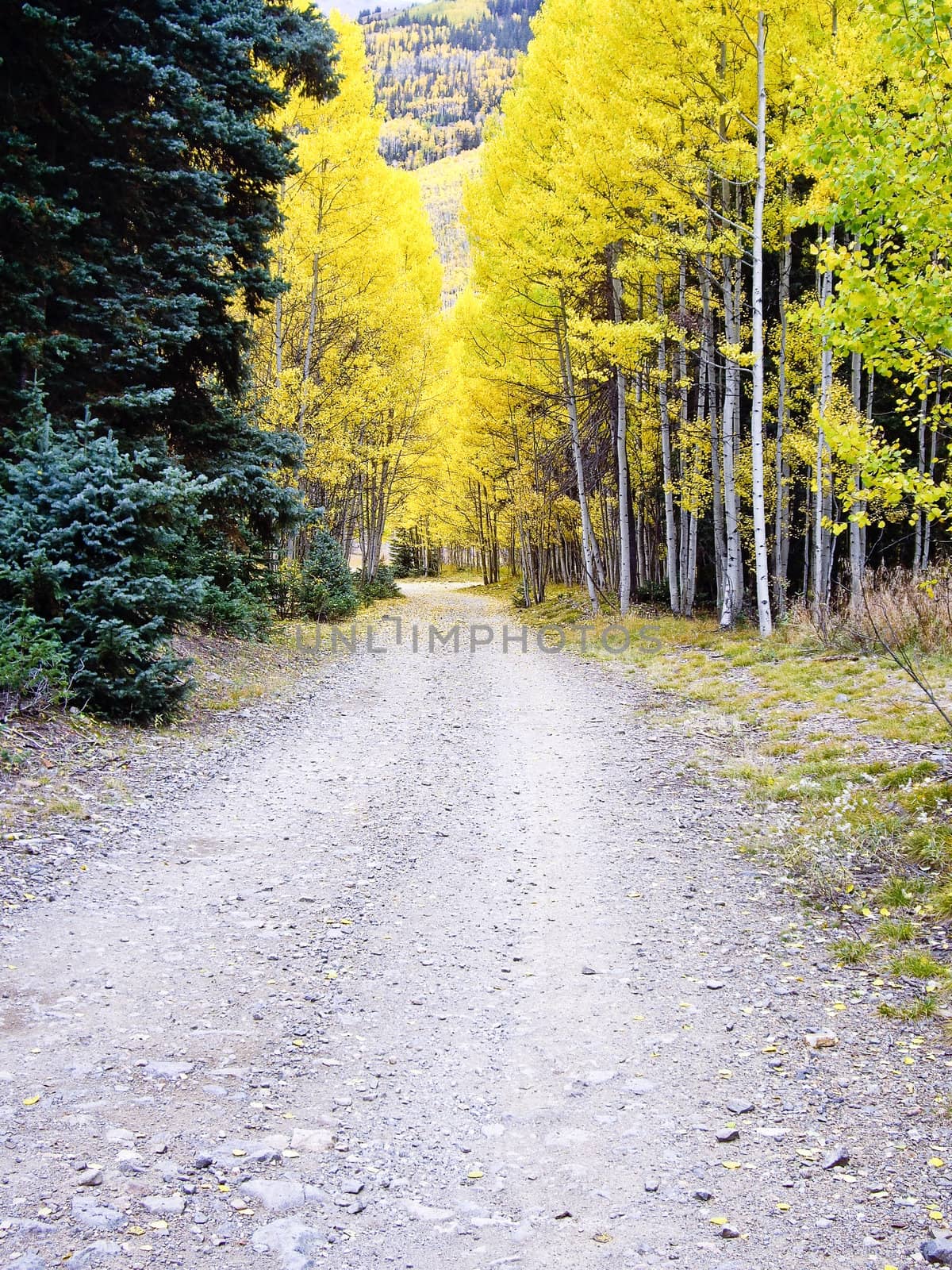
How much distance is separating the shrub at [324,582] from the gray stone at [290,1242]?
56.4ft

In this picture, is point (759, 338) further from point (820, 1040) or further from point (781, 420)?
point (820, 1040)

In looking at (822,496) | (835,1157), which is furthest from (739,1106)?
(822,496)

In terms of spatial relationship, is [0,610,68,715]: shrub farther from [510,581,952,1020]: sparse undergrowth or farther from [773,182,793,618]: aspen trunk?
[773,182,793,618]: aspen trunk

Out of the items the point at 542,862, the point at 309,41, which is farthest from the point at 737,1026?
the point at 309,41

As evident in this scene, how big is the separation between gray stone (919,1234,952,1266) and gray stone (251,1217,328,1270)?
1949mm

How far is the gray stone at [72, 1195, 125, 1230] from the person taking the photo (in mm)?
2568

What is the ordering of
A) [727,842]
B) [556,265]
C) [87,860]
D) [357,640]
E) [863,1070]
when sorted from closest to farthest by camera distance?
[863,1070], [87,860], [727,842], [556,265], [357,640]

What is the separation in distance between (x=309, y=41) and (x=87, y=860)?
42.5 feet

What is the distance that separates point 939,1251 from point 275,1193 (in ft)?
7.29

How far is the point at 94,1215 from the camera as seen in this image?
2604mm

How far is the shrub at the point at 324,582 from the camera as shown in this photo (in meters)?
19.4

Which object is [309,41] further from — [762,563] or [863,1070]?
[863,1070]

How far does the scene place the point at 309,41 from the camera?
40.6ft

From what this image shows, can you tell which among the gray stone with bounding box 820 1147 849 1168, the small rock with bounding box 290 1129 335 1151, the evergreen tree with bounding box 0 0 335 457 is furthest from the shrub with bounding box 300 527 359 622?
the gray stone with bounding box 820 1147 849 1168
